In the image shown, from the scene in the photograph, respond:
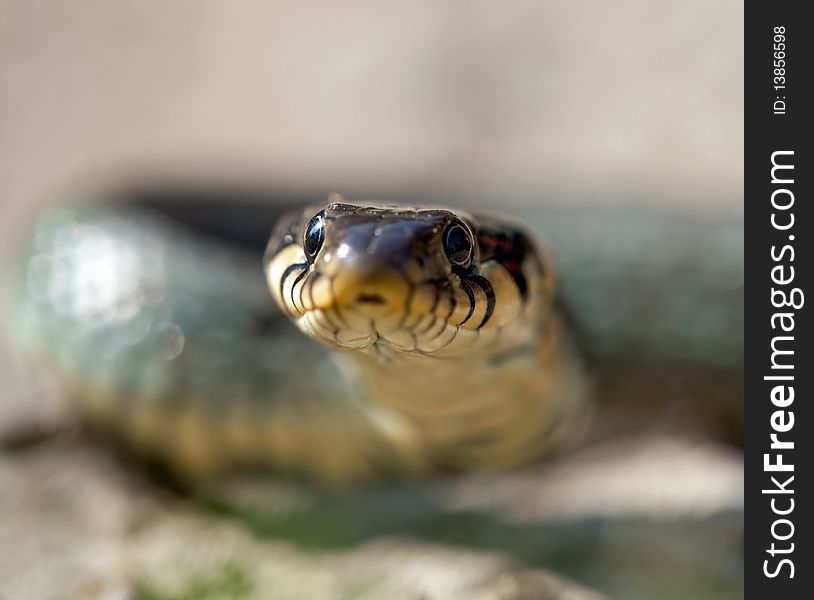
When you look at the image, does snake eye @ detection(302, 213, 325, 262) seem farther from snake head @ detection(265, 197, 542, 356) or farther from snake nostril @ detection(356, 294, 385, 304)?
snake nostril @ detection(356, 294, 385, 304)

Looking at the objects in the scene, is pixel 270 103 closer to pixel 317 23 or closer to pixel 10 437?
pixel 317 23

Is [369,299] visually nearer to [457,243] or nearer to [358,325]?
[358,325]

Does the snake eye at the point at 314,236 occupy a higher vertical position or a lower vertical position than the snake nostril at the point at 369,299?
higher

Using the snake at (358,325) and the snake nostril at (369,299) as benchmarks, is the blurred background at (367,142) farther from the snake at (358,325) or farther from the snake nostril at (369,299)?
the snake nostril at (369,299)

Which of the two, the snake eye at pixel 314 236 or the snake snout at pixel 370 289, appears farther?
the snake eye at pixel 314 236
